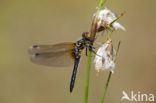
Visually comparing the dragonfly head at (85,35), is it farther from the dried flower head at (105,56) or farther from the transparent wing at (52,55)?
the transparent wing at (52,55)

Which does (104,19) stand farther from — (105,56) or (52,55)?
(52,55)

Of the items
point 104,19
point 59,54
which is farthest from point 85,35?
point 59,54

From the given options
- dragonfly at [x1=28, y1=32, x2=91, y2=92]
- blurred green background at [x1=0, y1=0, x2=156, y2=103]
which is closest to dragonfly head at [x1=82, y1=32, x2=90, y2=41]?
dragonfly at [x1=28, y1=32, x2=91, y2=92]

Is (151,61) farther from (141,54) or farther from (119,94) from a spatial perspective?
(119,94)

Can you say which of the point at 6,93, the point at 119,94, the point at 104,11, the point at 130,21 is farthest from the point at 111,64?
the point at 130,21

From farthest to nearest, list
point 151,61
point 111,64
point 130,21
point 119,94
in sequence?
1. point 130,21
2. point 151,61
3. point 119,94
4. point 111,64

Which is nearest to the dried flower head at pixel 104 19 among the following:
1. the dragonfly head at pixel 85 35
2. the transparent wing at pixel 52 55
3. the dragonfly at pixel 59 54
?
the dragonfly head at pixel 85 35

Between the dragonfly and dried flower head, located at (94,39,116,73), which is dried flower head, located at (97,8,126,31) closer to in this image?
dried flower head, located at (94,39,116,73)

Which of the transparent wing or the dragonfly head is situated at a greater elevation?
the dragonfly head

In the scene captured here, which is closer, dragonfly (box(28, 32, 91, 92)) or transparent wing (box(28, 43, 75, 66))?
dragonfly (box(28, 32, 91, 92))
